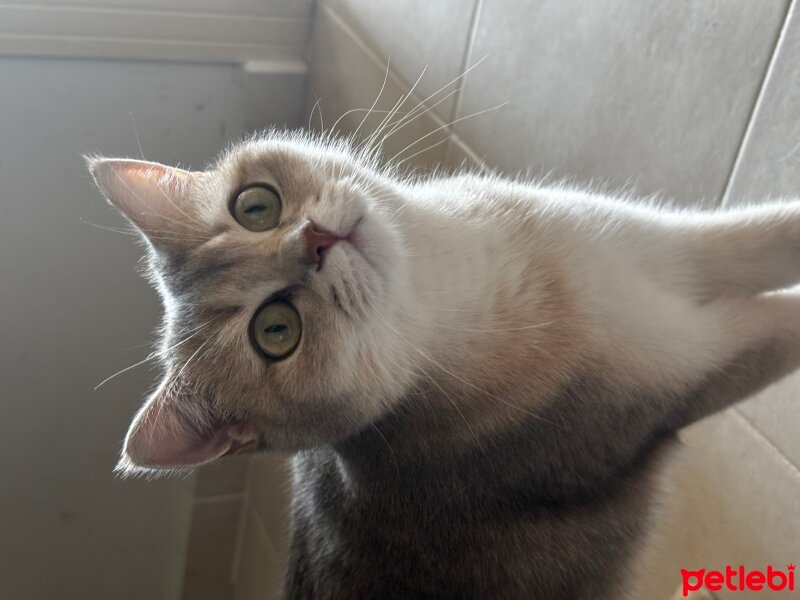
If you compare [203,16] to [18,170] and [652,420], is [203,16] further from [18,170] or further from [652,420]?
[652,420]

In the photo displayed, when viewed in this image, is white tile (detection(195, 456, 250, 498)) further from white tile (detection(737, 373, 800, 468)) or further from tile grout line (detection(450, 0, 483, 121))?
white tile (detection(737, 373, 800, 468))

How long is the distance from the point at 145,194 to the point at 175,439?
318 mm

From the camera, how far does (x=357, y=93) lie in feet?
5.67

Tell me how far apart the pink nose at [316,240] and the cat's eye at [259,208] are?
0.10 meters

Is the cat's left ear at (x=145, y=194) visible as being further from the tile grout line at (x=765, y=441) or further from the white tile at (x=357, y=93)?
the tile grout line at (x=765, y=441)

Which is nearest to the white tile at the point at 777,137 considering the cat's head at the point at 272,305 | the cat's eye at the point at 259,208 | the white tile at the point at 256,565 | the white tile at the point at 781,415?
the white tile at the point at 781,415

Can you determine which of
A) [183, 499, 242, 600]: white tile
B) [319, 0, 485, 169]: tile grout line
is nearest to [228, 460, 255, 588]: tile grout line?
[183, 499, 242, 600]: white tile

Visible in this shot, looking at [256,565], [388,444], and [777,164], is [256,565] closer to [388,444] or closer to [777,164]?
[388,444]

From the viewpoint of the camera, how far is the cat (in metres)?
0.88

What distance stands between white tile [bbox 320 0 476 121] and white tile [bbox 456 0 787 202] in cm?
6

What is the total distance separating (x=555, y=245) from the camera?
3.10 feet

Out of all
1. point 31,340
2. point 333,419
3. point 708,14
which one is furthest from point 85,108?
point 708,14

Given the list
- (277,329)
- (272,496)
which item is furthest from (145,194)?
(272,496)

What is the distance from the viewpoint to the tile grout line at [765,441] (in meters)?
0.94
